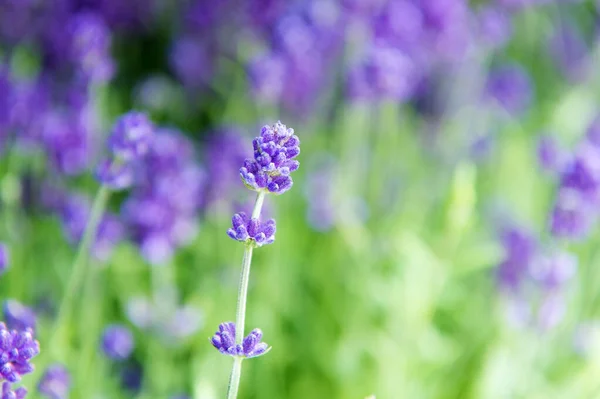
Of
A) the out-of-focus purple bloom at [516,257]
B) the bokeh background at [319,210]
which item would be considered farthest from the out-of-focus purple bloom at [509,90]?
the out-of-focus purple bloom at [516,257]

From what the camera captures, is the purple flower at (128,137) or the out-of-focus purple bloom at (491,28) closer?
the purple flower at (128,137)

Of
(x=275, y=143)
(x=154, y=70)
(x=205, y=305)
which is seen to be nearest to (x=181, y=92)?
(x=154, y=70)

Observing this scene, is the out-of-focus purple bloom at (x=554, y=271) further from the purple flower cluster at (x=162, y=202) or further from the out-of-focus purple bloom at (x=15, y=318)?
the out-of-focus purple bloom at (x=15, y=318)

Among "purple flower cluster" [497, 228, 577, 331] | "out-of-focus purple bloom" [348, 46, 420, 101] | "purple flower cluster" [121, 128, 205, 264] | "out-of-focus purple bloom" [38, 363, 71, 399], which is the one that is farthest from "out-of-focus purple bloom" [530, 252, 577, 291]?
"out-of-focus purple bloom" [38, 363, 71, 399]

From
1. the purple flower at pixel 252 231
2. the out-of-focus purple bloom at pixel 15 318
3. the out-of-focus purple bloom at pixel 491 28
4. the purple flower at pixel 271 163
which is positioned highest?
the out-of-focus purple bloom at pixel 491 28

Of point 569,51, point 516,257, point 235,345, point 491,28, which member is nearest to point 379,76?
point 516,257

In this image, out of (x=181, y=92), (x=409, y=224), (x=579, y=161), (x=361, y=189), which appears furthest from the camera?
(x=181, y=92)

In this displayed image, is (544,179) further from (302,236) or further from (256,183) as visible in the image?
(256,183)
